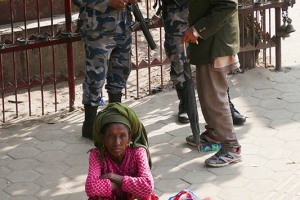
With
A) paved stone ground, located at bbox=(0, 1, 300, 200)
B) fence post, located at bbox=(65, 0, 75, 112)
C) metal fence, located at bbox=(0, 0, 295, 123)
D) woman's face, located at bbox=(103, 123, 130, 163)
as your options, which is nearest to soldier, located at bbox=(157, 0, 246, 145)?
paved stone ground, located at bbox=(0, 1, 300, 200)

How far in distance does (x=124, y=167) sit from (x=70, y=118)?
271cm

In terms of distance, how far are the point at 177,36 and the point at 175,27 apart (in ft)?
0.28

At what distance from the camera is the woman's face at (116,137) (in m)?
4.60

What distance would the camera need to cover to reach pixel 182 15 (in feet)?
22.1

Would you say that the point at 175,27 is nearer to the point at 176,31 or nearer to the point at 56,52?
the point at 176,31

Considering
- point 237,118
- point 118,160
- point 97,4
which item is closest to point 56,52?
point 97,4

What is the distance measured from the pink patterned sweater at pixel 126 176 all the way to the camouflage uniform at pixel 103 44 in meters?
1.93

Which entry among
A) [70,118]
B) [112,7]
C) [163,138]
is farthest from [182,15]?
[70,118]

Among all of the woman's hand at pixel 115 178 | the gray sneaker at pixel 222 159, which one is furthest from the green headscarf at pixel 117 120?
the gray sneaker at pixel 222 159

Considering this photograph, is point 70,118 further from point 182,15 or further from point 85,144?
point 182,15

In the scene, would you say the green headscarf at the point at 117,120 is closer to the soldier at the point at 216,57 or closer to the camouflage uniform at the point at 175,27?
the soldier at the point at 216,57

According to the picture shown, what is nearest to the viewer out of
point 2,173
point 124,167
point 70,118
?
point 124,167

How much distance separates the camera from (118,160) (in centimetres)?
479

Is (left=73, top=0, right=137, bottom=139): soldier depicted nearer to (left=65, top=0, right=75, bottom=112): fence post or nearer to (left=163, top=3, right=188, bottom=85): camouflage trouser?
(left=163, top=3, right=188, bottom=85): camouflage trouser
